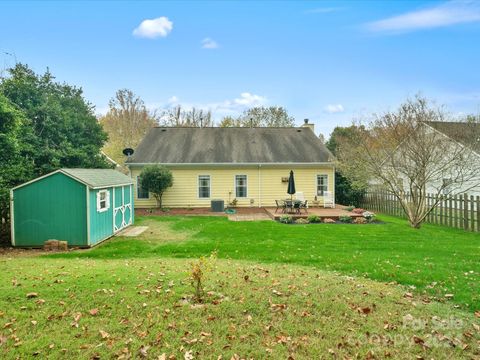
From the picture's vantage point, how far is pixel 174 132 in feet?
73.9

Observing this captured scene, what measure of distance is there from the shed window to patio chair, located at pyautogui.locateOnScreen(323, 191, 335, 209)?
12096mm

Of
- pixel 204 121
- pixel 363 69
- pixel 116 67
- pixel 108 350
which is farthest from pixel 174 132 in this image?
pixel 108 350

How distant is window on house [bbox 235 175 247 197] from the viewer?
19.5 m

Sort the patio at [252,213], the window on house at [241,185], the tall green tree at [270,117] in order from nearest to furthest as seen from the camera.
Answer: the patio at [252,213] < the window on house at [241,185] < the tall green tree at [270,117]

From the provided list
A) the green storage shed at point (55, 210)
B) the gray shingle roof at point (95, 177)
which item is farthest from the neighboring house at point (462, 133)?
the green storage shed at point (55, 210)

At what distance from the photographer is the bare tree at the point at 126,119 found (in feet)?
109

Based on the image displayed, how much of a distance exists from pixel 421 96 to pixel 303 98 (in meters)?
8.93

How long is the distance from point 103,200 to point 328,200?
41.3ft

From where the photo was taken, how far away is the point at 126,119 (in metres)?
33.8

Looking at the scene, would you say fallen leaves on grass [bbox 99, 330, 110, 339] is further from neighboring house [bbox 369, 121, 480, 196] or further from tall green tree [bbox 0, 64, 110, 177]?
neighboring house [bbox 369, 121, 480, 196]

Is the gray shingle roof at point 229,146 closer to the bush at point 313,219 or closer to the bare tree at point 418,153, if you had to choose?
the bare tree at point 418,153

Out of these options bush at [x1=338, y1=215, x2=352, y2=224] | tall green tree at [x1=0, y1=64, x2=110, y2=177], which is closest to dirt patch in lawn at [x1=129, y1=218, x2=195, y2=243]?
tall green tree at [x1=0, y1=64, x2=110, y2=177]

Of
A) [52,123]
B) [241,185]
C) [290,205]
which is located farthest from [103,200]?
[241,185]

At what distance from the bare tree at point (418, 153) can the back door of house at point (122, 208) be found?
11.2 meters
